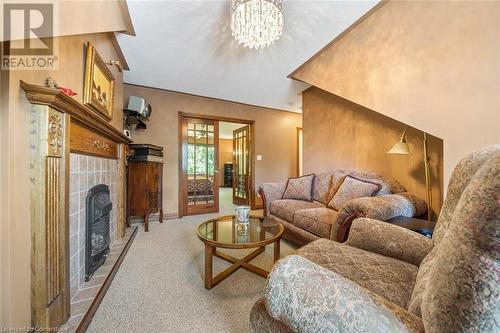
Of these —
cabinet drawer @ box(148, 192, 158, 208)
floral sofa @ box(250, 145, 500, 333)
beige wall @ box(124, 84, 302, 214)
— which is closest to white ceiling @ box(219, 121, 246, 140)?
beige wall @ box(124, 84, 302, 214)

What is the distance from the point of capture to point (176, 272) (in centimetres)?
193

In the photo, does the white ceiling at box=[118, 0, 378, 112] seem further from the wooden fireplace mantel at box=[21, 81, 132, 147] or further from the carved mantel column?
the carved mantel column

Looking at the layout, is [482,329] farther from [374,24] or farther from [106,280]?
[374,24]

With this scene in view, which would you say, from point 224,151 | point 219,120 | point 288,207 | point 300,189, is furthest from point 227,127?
point 288,207

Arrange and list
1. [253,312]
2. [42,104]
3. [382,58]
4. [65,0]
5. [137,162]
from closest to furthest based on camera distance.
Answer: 1. [253,312]
2. [42,104]
3. [65,0]
4. [382,58]
5. [137,162]

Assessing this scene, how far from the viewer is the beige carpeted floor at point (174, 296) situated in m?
1.31

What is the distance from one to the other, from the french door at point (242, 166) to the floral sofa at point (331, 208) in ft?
6.43

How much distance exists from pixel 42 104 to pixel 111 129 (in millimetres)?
960

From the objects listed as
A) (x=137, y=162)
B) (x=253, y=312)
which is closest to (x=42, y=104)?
(x=253, y=312)

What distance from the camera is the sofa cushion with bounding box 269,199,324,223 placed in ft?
8.43

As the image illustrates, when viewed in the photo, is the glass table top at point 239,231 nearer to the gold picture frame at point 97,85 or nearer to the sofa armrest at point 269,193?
the sofa armrest at point 269,193

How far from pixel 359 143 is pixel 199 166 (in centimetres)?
296

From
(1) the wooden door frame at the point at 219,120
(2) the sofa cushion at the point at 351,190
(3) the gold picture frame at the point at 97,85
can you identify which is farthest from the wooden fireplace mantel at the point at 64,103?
(2) the sofa cushion at the point at 351,190

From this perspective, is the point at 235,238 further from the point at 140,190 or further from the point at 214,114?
the point at 214,114
